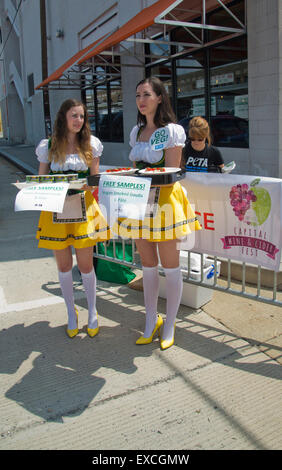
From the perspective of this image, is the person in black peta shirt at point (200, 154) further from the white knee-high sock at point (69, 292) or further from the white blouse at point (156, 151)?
the white knee-high sock at point (69, 292)

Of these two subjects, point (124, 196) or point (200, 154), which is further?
Result: point (200, 154)

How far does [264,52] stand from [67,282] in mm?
5323

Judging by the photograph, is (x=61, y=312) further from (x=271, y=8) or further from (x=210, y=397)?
(x=271, y=8)

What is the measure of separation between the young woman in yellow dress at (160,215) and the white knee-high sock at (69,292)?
0.60 m

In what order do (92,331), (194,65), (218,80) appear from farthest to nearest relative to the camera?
(194,65), (218,80), (92,331)

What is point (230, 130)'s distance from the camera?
25.8ft

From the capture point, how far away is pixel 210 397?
8.63 feet

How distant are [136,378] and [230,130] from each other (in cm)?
608

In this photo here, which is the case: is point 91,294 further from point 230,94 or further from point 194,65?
point 194,65

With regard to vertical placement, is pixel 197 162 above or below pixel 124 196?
above

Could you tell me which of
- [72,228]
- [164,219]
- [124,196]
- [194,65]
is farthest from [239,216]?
[194,65]

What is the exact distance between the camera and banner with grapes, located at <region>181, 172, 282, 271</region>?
3168 millimetres

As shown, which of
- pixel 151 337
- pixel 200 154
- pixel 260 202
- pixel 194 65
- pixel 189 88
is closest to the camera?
pixel 260 202

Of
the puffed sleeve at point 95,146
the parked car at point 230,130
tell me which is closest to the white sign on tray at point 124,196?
the puffed sleeve at point 95,146
